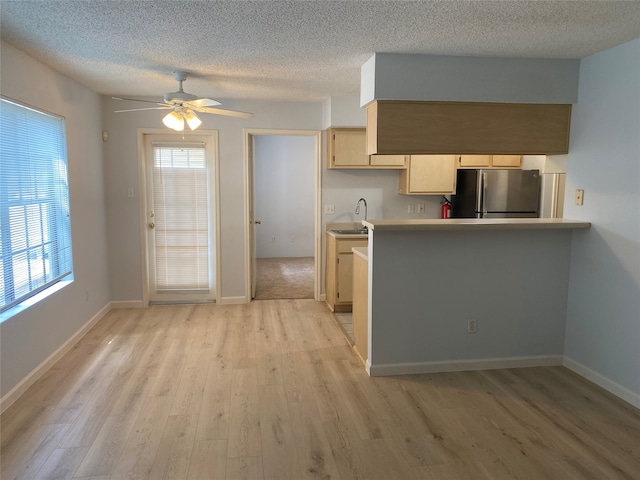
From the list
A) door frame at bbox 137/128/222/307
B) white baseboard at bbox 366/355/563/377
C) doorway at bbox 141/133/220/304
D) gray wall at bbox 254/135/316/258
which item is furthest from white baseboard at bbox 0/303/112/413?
gray wall at bbox 254/135/316/258

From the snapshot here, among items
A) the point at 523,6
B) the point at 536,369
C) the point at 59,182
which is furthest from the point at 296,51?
the point at 536,369

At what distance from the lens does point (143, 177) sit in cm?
517

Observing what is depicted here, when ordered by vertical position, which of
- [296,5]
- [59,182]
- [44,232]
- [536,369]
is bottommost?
[536,369]

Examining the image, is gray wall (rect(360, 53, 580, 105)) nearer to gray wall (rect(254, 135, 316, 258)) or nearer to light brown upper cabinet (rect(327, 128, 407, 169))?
light brown upper cabinet (rect(327, 128, 407, 169))

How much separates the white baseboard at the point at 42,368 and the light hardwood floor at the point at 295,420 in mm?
52

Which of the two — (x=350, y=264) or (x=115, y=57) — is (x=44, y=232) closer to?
(x=115, y=57)

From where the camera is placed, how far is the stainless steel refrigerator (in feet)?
17.1

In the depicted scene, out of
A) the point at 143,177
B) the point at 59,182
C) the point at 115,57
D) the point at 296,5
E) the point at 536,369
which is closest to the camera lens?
the point at 296,5

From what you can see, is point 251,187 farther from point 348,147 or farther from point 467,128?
point 467,128

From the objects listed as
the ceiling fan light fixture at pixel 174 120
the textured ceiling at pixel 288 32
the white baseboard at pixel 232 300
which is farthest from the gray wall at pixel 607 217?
the white baseboard at pixel 232 300

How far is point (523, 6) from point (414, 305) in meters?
2.04

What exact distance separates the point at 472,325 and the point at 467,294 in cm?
25

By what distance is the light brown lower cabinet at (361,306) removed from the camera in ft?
12.1

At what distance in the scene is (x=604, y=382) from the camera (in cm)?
326
